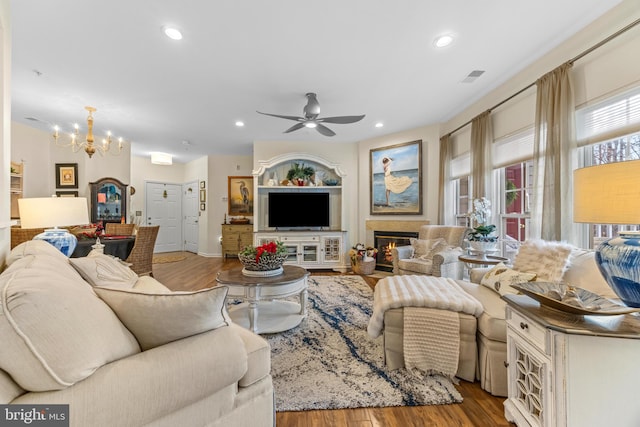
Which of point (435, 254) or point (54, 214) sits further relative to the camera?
point (435, 254)

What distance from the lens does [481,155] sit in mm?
3439

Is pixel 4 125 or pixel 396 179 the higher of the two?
pixel 396 179

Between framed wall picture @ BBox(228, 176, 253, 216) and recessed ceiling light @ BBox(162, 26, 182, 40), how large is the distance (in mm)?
4728

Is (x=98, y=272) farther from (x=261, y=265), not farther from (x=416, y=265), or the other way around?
(x=416, y=265)

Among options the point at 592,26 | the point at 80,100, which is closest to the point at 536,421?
the point at 592,26

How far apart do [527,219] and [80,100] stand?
596 centimetres

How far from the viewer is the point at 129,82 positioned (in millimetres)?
3176

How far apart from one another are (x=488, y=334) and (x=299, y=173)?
445cm

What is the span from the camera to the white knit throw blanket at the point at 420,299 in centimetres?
Answer: 190

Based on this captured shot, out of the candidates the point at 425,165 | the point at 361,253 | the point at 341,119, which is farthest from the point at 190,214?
the point at 425,165

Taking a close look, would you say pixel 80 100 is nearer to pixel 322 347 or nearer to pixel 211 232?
pixel 211 232

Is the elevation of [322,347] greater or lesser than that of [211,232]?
lesser

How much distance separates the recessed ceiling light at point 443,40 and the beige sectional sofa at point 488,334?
200 cm

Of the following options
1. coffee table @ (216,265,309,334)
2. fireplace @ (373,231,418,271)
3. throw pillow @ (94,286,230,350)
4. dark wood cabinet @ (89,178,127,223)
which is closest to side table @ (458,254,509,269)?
coffee table @ (216,265,309,334)
